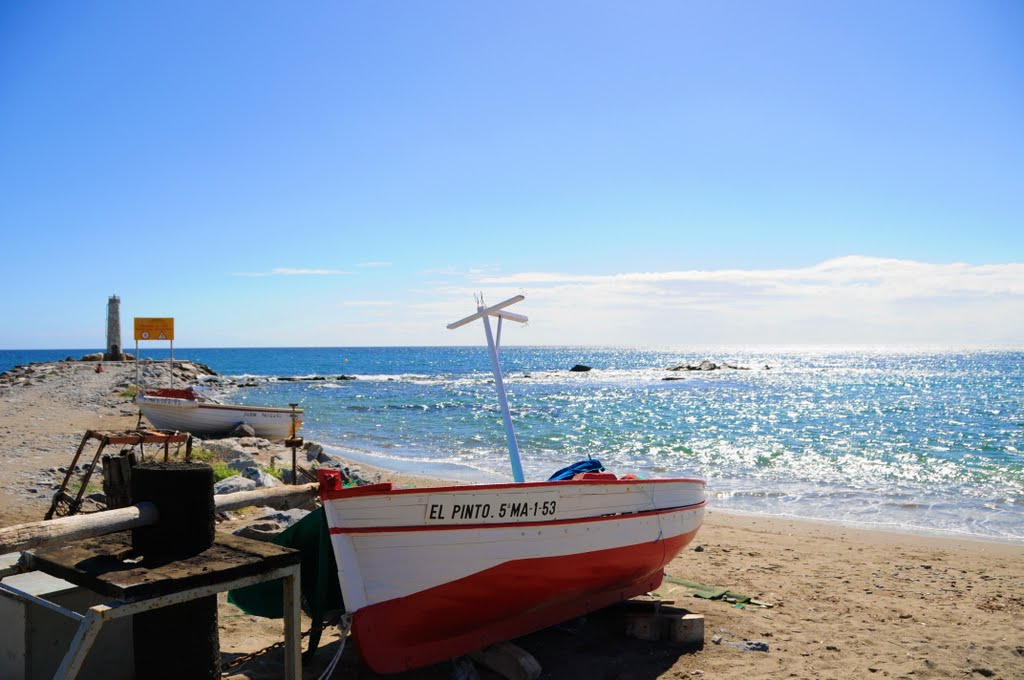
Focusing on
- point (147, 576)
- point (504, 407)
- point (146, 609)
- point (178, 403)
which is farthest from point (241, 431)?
point (146, 609)

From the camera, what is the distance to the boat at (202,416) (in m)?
21.1

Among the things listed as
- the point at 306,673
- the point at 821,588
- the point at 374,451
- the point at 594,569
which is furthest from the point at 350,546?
the point at 374,451

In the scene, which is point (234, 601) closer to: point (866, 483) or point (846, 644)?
point (846, 644)

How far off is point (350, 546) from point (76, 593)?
6.09ft

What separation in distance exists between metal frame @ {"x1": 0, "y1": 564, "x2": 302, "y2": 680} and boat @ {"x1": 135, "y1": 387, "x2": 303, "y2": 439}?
54.3 ft

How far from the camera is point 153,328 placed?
2131 centimetres

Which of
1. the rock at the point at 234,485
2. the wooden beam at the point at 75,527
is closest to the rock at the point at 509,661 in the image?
the wooden beam at the point at 75,527

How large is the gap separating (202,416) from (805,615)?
18594 mm

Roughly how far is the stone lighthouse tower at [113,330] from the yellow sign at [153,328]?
3987 cm

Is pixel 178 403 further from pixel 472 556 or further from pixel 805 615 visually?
pixel 805 615

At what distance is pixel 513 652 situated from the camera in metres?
6.12

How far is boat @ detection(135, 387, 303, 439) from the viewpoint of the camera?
2114 centimetres

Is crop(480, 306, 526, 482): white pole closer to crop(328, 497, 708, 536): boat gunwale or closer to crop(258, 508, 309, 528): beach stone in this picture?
crop(328, 497, 708, 536): boat gunwale

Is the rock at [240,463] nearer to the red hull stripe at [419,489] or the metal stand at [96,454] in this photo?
the metal stand at [96,454]
